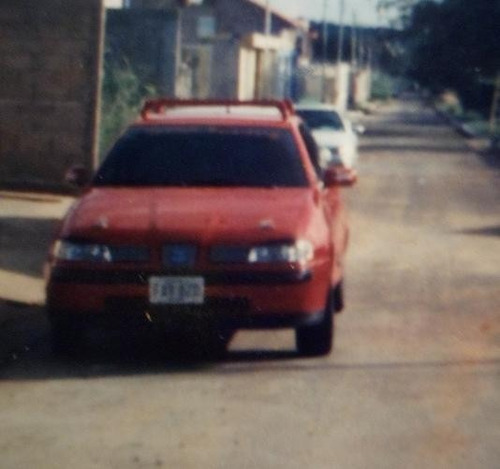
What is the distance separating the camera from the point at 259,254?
9922 millimetres

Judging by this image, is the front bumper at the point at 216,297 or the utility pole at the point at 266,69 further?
the utility pole at the point at 266,69

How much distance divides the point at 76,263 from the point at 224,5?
211 ft

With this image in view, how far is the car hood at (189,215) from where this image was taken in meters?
9.95

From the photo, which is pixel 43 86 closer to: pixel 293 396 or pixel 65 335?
pixel 65 335

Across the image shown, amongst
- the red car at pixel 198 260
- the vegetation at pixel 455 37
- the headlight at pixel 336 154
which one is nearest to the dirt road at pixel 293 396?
the red car at pixel 198 260

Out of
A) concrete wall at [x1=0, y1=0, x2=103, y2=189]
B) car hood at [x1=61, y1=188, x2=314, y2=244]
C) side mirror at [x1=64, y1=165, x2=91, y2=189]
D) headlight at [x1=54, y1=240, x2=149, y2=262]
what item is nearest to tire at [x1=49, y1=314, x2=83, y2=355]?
headlight at [x1=54, y1=240, x2=149, y2=262]

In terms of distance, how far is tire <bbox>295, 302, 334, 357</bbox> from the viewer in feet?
34.0

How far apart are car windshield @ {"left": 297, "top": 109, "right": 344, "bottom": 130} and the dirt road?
51.7 ft

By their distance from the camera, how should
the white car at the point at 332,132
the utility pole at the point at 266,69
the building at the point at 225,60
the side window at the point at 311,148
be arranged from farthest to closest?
1. the utility pole at the point at 266,69
2. the building at the point at 225,60
3. the white car at the point at 332,132
4. the side window at the point at 311,148

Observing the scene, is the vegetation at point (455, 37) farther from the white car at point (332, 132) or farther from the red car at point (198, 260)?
the red car at point (198, 260)

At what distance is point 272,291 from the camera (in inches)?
391

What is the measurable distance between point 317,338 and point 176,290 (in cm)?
108

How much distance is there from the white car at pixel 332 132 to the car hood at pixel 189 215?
1685 cm

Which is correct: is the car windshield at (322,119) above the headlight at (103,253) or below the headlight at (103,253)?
below
